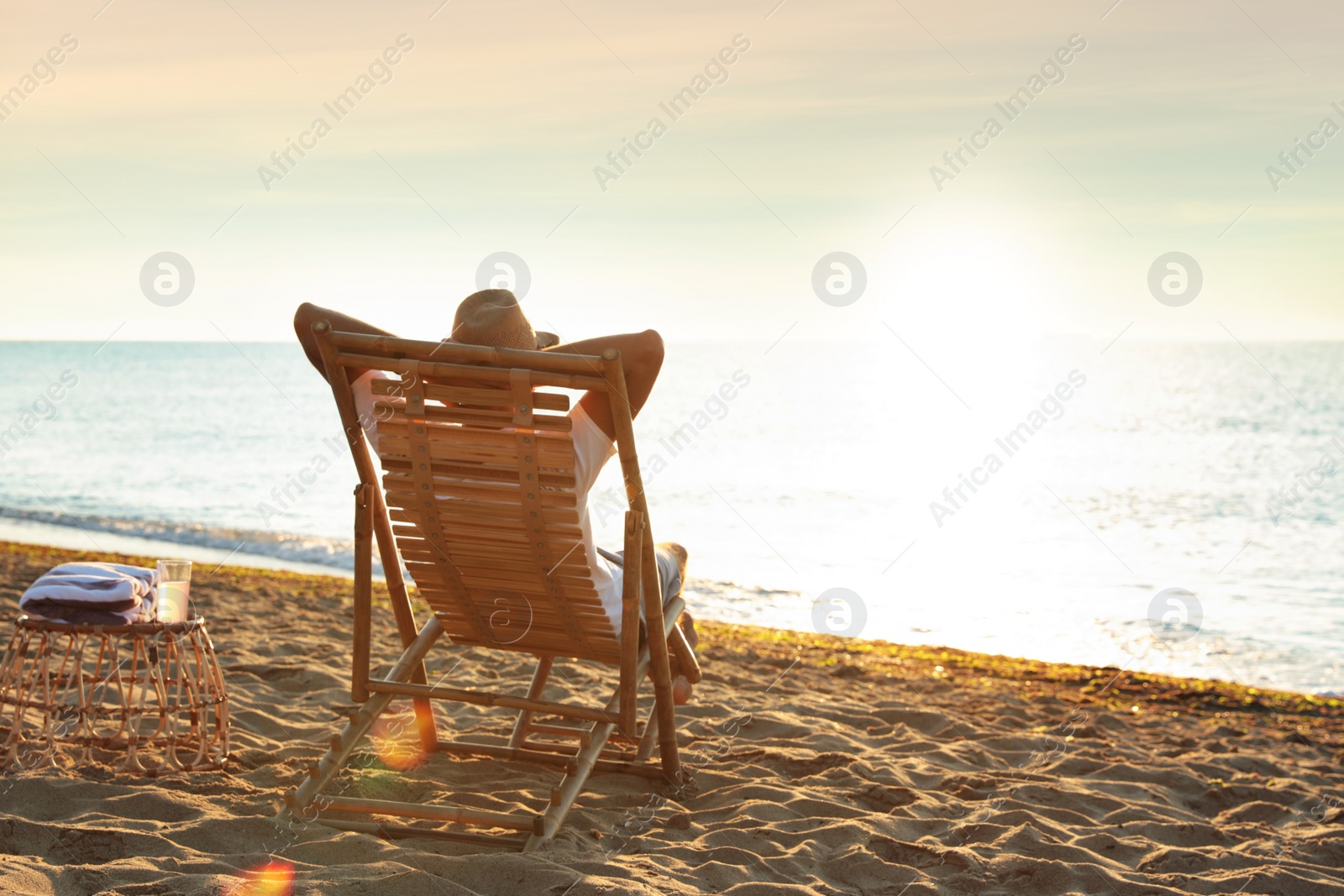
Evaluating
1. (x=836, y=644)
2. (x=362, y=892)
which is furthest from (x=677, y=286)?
(x=362, y=892)

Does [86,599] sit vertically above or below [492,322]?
below

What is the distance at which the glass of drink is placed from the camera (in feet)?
12.0

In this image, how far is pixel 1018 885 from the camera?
310 centimetres

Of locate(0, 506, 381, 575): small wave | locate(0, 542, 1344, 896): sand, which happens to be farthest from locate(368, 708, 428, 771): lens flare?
locate(0, 506, 381, 575): small wave

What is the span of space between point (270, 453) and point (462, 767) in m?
23.3

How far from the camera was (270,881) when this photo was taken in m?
2.60

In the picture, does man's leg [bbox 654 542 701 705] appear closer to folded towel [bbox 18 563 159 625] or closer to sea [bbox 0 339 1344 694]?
folded towel [bbox 18 563 159 625]

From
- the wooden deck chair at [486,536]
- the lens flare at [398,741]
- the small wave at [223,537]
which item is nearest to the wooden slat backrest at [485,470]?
A: the wooden deck chair at [486,536]

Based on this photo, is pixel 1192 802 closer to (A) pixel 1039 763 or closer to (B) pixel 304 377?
(A) pixel 1039 763

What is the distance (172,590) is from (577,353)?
184 cm

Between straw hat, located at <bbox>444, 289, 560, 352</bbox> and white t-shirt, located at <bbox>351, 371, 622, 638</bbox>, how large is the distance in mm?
267

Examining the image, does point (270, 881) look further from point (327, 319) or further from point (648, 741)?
point (648, 741)

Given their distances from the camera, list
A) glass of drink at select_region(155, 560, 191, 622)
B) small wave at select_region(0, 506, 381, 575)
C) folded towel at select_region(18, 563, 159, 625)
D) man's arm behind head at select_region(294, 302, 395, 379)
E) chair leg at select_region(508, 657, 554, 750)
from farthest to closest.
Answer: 1. small wave at select_region(0, 506, 381, 575)
2. chair leg at select_region(508, 657, 554, 750)
3. glass of drink at select_region(155, 560, 191, 622)
4. folded towel at select_region(18, 563, 159, 625)
5. man's arm behind head at select_region(294, 302, 395, 379)

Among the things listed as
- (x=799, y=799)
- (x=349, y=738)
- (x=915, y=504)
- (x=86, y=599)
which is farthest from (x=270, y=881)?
(x=915, y=504)
